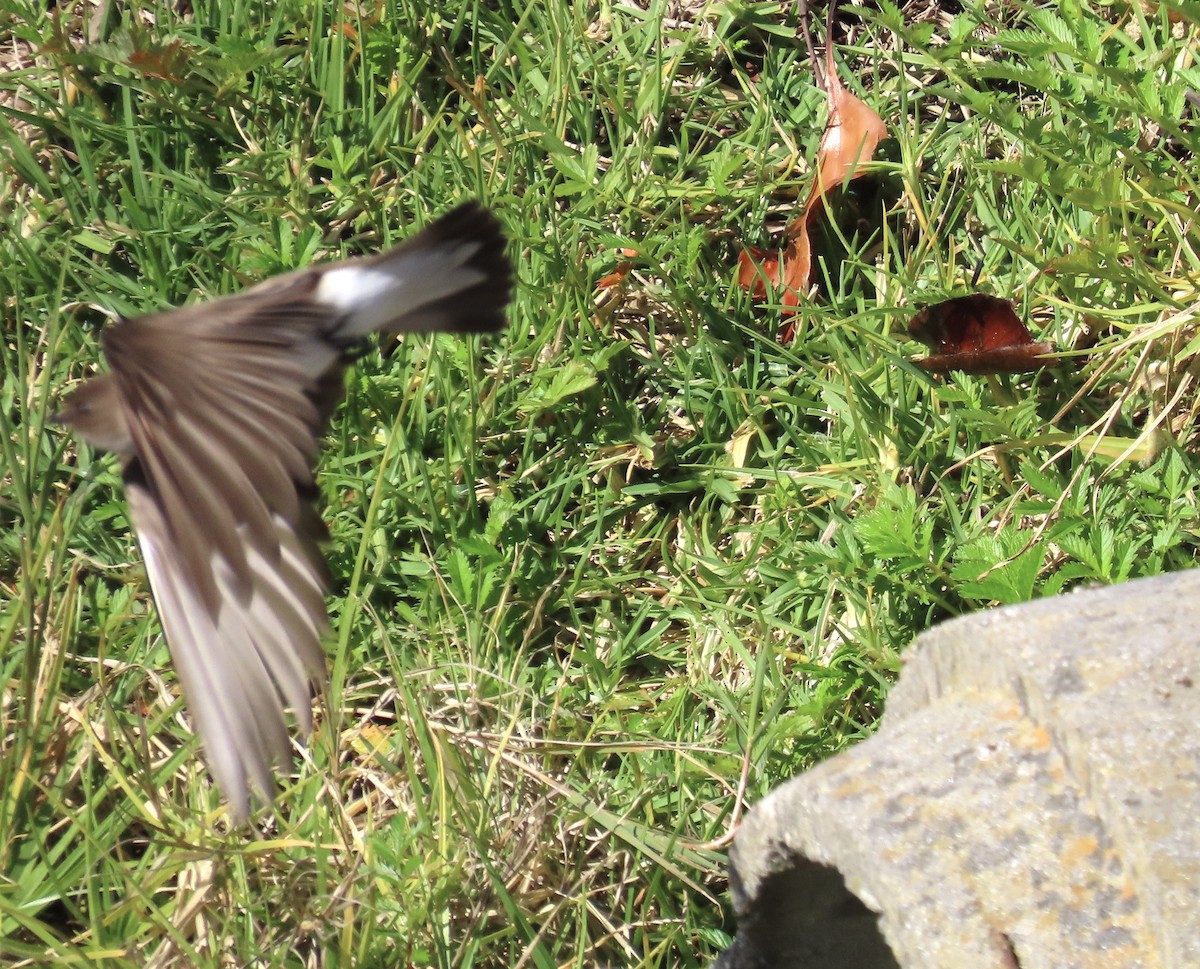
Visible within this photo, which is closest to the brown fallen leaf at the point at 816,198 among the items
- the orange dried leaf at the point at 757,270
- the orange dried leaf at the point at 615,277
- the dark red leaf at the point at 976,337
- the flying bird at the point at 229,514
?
the orange dried leaf at the point at 757,270

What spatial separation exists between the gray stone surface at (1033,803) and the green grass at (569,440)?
0.51 m

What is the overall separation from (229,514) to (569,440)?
1.09m

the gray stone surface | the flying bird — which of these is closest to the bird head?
the flying bird

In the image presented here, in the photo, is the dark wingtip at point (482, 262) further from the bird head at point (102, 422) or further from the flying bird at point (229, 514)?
the bird head at point (102, 422)

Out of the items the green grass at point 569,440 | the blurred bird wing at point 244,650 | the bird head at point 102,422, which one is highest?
the bird head at point 102,422

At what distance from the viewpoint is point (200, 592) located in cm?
143

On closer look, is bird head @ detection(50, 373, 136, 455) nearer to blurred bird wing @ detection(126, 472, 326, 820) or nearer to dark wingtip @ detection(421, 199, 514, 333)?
blurred bird wing @ detection(126, 472, 326, 820)

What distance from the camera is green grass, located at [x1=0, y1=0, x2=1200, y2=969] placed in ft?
5.95

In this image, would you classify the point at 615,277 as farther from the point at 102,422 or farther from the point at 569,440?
the point at 102,422

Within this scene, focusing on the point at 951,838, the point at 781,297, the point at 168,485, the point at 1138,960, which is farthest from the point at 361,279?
the point at 1138,960

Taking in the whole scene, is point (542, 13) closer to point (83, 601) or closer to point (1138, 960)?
point (83, 601)

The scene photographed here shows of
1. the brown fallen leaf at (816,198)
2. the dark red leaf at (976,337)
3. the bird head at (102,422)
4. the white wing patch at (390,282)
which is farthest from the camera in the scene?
the brown fallen leaf at (816,198)

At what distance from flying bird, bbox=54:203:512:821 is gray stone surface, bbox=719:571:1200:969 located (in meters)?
0.54

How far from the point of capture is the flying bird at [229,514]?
1.37 metres
